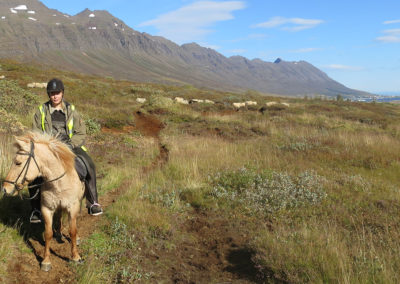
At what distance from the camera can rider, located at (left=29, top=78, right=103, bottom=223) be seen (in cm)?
449

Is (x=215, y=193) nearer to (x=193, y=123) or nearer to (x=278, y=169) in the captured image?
(x=278, y=169)

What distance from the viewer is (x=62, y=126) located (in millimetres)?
4793

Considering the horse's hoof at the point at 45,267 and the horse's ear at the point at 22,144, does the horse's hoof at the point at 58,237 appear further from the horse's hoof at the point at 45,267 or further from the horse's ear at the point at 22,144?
the horse's ear at the point at 22,144

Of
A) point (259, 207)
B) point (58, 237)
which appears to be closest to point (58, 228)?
point (58, 237)

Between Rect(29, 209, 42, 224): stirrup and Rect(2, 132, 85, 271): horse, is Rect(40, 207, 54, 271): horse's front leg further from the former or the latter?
Rect(29, 209, 42, 224): stirrup

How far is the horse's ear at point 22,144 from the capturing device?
3.45 metres

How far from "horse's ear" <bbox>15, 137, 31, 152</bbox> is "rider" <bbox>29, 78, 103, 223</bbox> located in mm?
955

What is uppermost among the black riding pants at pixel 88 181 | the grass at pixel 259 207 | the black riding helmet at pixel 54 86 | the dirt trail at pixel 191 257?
the black riding helmet at pixel 54 86

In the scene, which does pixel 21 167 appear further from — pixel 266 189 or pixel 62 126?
pixel 266 189

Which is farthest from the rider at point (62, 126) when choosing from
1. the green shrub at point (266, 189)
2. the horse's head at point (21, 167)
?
the green shrub at point (266, 189)

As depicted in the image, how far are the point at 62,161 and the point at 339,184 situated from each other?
6.38 m

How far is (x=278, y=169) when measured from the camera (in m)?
8.39

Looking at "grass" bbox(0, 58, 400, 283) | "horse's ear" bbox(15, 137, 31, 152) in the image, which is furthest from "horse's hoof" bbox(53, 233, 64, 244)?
"horse's ear" bbox(15, 137, 31, 152)

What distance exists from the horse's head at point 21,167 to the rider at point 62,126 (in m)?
0.95
